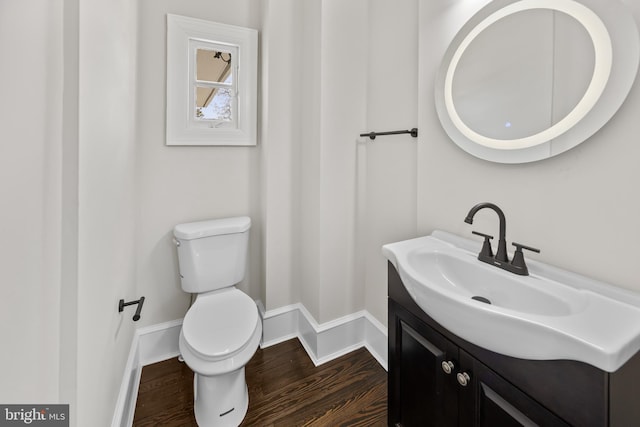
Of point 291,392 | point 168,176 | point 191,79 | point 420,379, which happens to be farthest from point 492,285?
point 191,79

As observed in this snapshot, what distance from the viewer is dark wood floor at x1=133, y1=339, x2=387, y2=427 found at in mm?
1417

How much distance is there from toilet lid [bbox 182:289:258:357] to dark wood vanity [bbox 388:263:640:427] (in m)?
0.70

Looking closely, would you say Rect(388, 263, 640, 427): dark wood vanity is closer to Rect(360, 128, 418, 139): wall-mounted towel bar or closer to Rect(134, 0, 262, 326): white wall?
Rect(360, 128, 418, 139): wall-mounted towel bar

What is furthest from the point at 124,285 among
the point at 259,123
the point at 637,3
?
the point at 637,3

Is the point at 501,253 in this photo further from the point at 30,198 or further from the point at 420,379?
the point at 30,198

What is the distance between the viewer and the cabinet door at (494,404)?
0.69m

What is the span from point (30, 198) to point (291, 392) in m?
1.48

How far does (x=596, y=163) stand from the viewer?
2.78 feet

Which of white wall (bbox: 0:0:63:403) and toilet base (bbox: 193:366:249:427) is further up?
white wall (bbox: 0:0:63:403)

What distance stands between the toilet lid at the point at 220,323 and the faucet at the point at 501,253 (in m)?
1.07

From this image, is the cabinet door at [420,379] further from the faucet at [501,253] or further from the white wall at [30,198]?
the white wall at [30,198]

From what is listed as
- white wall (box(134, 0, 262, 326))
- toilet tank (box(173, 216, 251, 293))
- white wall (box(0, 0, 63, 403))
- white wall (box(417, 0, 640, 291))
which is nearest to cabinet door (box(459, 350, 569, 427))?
white wall (box(417, 0, 640, 291))

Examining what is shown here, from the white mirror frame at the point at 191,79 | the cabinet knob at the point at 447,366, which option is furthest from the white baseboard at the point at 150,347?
the cabinet knob at the point at 447,366

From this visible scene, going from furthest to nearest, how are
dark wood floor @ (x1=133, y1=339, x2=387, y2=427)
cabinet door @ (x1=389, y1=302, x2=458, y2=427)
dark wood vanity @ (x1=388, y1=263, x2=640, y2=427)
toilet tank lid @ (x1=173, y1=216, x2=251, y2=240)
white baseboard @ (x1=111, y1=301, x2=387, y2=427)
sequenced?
1. white baseboard @ (x1=111, y1=301, x2=387, y2=427)
2. toilet tank lid @ (x1=173, y1=216, x2=251, y2=240)
3. dark wood floor @ (x1=133, y1=339, x2=387, y2=427)
4. cabinet door @ (x1=389, y1=302, x2=458, y2=427)
5. dark wood vanity @ (x1=388, y1=263, x2=640, y2=427)
